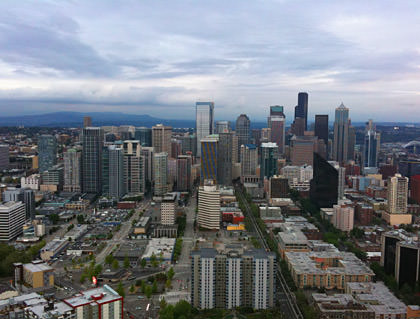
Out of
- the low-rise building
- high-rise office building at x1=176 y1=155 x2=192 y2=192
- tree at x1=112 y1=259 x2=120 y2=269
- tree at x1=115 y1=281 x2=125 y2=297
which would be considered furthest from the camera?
high-rise office building at x1=176 y1=155 x2=192 y2=192

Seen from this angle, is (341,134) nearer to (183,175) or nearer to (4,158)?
(183,175)

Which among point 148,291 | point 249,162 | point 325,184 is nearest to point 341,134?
point 249,162

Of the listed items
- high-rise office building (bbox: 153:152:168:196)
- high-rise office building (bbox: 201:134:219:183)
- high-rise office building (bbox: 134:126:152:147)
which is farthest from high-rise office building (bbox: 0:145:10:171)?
high-rise office building (bbox: 201:134:219:183)

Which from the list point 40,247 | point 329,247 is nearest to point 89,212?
point 40,247

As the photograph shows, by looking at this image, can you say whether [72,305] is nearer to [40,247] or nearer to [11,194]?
[40,247]

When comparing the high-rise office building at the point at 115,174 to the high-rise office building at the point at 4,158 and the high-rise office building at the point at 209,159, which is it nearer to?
the high-rise office building at the point at 209,159

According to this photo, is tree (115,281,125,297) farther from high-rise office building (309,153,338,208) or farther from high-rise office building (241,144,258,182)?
high-rise office building (241,144,258,182)

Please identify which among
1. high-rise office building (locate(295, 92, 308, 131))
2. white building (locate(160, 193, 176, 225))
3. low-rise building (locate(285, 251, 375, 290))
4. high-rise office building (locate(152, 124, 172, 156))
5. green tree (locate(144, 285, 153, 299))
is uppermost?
high-rise office building (locate(295, 92, 308, 131))
